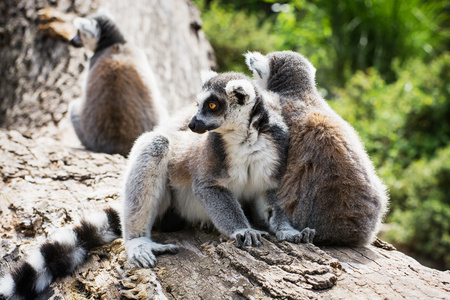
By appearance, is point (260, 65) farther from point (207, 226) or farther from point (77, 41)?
point (77, 41)

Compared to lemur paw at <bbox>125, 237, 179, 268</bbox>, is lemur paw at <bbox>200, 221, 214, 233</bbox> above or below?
above

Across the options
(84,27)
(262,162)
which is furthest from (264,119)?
(84,27)

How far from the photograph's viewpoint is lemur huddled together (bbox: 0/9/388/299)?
136 inches

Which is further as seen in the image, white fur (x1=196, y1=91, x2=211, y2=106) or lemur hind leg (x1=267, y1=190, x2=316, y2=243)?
white fur (x1=196, y1=91, x2=211, y2=106)

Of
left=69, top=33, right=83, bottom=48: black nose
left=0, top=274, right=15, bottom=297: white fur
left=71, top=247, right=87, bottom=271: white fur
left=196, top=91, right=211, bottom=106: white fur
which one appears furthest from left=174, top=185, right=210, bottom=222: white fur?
left=69, top=33, right=83, bottom=48: black nose

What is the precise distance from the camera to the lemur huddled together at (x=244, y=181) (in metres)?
3.45

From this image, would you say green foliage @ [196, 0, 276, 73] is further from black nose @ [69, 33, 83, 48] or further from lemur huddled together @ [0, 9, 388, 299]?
lemur huddled together @ [0, 9, 388, 299]

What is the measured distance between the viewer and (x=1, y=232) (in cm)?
411

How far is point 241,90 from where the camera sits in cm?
350

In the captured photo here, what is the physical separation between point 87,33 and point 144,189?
13.0 ft

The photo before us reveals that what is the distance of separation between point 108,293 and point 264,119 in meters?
1.81

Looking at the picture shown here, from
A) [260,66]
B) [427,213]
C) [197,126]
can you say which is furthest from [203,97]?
[427,213]

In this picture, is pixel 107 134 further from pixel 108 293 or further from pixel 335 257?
pixel 335 257

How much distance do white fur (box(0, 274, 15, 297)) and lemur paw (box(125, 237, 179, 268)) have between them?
869mm
